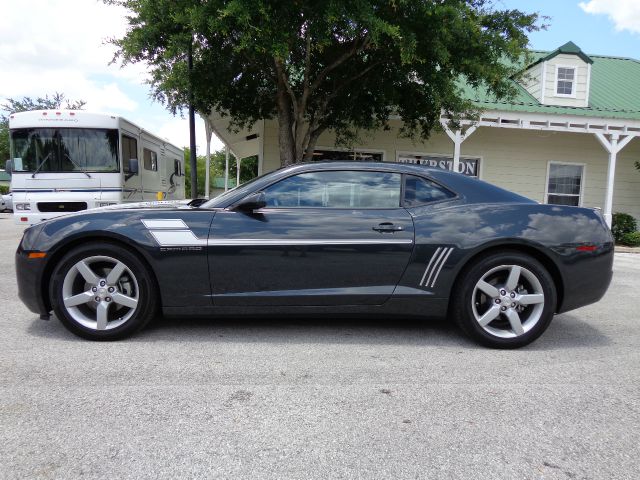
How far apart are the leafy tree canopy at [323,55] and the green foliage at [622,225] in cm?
708

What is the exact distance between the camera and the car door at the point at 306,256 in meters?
3.57

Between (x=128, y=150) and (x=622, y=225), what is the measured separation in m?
14.3

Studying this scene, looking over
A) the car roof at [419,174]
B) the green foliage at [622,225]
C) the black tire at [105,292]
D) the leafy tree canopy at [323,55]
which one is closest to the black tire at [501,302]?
the car roof at [419,174]

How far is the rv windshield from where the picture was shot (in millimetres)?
9234

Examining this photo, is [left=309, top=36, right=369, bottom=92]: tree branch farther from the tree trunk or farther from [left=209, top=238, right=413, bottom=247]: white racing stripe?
[left=209, top=238, right=413, bottom=247]: white racing stripe

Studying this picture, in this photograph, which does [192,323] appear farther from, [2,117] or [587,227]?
[2,117]

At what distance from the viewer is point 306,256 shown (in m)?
3.58

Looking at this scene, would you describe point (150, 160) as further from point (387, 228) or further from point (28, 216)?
point (387, 228)

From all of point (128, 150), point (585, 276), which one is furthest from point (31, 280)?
point (128, 150)

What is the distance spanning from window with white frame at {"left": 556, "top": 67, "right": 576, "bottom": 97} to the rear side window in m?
13.4

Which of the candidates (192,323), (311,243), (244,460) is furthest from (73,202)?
(244,460)

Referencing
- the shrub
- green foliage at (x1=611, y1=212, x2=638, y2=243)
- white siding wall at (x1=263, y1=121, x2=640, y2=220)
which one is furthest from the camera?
white siding wall at (x1=263, y1=121, x2=640, y2=220)

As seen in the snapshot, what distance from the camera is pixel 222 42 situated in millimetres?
9242

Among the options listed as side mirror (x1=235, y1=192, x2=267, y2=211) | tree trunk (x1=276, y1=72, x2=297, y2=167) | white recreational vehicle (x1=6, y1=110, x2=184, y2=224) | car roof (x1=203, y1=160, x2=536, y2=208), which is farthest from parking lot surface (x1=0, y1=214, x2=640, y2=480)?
tree trunk (x1=276, y1=72, x2=297, y2=167)
